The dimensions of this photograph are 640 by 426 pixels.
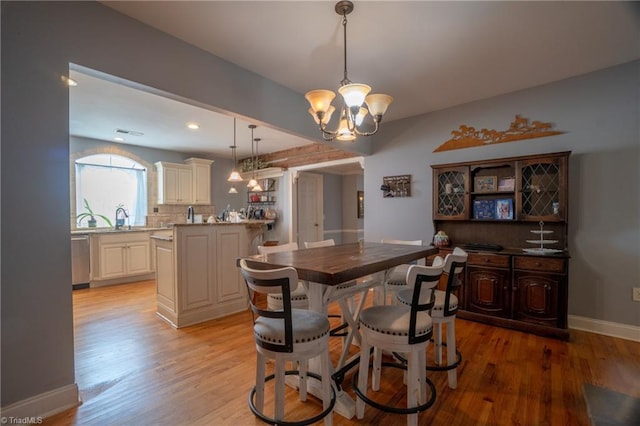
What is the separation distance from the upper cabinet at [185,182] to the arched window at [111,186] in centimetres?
41

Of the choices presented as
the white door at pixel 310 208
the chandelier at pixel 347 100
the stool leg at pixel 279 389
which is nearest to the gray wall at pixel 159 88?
the chandelier at pixel 347 100

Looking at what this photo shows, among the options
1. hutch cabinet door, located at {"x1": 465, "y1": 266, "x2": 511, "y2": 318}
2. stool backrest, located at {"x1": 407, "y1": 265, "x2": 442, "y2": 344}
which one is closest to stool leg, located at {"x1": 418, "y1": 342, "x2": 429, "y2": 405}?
stool backrest, located at {"x1": 407, "y1": 265, "x2": 442, "y2": 344}

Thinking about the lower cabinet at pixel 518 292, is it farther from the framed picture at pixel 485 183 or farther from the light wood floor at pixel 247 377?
the framed picture at pixel 485 183

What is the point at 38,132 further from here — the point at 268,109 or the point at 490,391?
the point at 490,391

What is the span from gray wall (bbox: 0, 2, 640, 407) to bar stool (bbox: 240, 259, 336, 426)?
1251 millimetres

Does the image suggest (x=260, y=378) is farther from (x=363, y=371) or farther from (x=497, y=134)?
(x=497, y=134)

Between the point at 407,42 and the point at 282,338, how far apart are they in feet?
7.74

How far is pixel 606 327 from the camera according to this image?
2898 millimetres

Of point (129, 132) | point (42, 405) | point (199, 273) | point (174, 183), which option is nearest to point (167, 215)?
point (174, 183)

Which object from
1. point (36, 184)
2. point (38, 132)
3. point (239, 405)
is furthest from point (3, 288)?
point (239, 405)

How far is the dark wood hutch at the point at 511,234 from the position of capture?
2.86 metres

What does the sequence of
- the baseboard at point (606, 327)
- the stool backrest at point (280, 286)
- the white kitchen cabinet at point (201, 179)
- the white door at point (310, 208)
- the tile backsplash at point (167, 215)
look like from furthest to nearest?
the white door at point (310, 208) → the white kitchen cabinet at point (201, 179) → the tile backsplash at point (167, 215) → the baseboard at point (606, 327) → the stool backrest at point (280, 286)

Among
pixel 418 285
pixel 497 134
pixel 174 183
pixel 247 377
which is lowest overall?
pixel 247 377

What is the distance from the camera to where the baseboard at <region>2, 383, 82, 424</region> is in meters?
1.61
